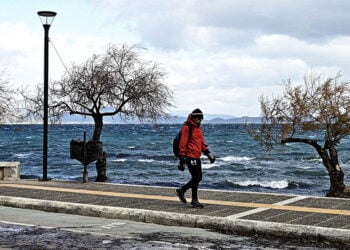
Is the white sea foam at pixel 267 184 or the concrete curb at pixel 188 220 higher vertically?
the concrete curb at pixel 188 220

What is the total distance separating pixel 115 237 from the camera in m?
8.59

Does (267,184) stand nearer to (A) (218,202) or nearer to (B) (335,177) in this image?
(B) (335,177)

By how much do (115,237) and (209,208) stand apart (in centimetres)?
256

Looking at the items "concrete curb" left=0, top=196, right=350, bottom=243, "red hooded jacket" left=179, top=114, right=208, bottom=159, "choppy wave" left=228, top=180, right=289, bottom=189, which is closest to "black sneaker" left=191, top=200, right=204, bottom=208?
"red hooded jacket" left=179, top=114, right=208, bottom=159

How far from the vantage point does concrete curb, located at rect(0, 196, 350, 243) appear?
8.55 metres

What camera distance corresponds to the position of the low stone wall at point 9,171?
16.2 meters

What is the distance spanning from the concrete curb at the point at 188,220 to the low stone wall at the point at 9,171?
13.7 ft

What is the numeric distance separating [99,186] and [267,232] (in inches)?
256

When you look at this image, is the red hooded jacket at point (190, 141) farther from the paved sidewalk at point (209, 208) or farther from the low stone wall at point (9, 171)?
the low stone wall at point (9, 171)

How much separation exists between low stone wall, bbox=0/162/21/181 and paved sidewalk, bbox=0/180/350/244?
2.04 meters

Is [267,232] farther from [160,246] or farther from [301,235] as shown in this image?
[160,246]

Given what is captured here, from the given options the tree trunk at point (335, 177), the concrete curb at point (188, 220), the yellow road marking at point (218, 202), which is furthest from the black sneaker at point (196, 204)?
the tree trunk at point (335, 177)

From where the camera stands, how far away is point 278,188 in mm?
34781

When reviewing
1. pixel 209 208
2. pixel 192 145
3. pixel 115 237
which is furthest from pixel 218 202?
pixel 115 237
